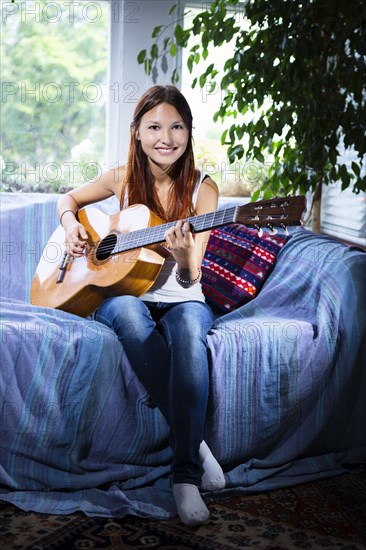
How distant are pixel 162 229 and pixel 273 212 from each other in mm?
315

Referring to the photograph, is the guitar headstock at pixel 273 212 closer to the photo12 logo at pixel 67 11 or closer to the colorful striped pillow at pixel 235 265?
the colorful striped pillow at pixel 235 265

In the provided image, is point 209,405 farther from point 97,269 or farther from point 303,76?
point 303,76

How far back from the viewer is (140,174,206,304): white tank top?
199 centimetres

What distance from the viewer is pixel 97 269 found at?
6.57 feet

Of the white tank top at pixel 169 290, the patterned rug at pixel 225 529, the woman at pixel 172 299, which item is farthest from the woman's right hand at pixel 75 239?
the patterned rug at pixel 225 529

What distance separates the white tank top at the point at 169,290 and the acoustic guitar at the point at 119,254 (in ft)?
0.16

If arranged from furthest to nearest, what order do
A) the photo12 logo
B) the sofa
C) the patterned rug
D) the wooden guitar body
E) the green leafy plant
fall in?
1. the photo12 logo
2. the green leafy plant
3. the wooden guitar body
4. the sofa
5. the patterned rug

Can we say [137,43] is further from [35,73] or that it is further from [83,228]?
[83,228]

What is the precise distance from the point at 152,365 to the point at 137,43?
171cm

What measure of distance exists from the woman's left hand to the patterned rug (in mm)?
636

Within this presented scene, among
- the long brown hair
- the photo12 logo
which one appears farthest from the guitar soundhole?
the photo12 logo

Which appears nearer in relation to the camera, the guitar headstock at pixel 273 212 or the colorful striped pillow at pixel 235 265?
the guitar headstock at pixel 273 212

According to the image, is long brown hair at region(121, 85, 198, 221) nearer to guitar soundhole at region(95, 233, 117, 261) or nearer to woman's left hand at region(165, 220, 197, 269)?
guitar soundhole at region(95, 233, 117, 261)

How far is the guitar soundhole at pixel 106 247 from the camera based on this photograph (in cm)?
202
